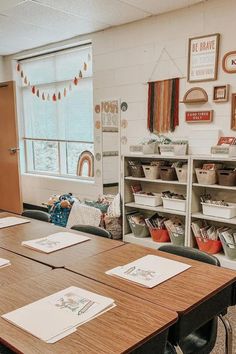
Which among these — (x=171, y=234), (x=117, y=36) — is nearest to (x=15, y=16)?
(x=117, y=36)

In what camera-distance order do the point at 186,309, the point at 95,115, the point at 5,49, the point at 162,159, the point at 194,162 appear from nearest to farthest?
1. the point at 186,309
2. the point at 194,162
3. the point at 162,159
4. the point at 95,115
5. the point at 5,49

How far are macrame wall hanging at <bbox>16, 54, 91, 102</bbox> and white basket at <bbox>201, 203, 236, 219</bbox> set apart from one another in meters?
2.68

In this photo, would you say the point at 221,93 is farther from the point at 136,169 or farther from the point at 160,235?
the point at 160,235

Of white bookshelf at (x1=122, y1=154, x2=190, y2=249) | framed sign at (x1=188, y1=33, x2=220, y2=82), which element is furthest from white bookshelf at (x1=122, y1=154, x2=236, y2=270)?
framed sign at (x1=188, y1=33, x2=220, y2=82)

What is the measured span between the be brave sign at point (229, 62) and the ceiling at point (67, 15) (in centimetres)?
64

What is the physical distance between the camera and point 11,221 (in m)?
2.44

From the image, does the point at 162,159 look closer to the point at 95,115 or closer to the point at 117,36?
the point at 95,115

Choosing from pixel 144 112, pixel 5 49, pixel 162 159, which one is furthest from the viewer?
pixel 5 49

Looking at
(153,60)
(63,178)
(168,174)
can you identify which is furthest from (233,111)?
(63,178)

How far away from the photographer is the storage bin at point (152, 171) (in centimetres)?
364

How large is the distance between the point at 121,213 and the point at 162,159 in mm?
803

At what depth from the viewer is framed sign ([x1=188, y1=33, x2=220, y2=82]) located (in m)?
3.29

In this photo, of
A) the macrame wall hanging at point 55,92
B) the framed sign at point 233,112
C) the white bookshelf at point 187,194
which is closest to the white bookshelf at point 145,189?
the white bookshelf at point 187,194

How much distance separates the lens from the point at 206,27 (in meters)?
3.33
